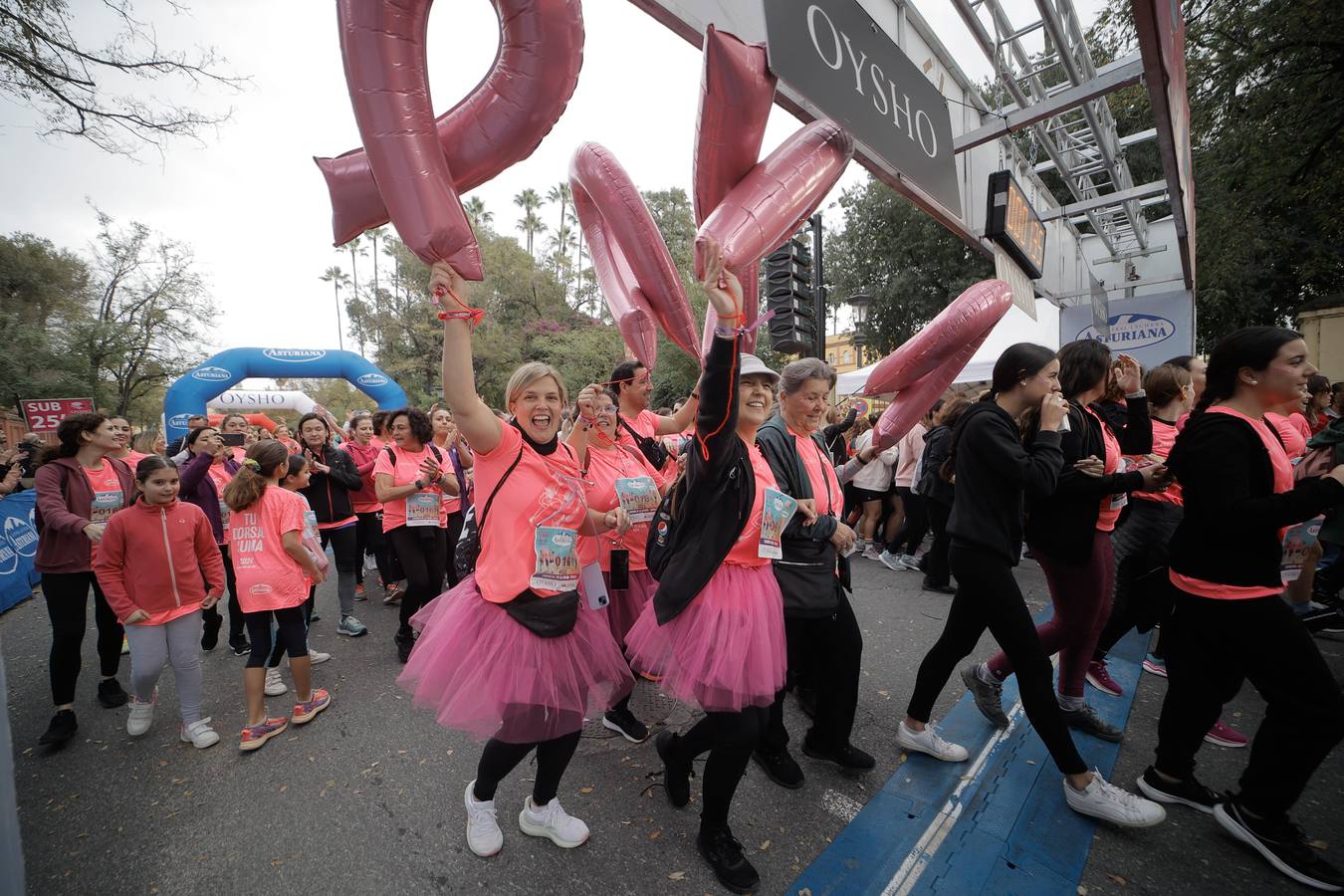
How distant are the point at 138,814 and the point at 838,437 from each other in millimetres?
6432

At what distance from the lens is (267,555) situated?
10.3ft

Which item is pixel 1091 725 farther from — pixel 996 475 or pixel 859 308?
pixel 859 308

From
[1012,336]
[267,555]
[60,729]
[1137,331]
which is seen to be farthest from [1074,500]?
[1012,336]

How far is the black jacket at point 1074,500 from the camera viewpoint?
2.54 meters

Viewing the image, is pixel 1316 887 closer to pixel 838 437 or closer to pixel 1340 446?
A: pixel 1340 446

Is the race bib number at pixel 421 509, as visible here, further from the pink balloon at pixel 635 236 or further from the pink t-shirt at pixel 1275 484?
the pink t-shirt at pixel 1275 484

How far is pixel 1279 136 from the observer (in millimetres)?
8906

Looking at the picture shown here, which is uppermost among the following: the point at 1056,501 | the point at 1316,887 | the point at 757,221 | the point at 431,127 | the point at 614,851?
the point at 431,127

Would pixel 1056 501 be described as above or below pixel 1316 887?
above

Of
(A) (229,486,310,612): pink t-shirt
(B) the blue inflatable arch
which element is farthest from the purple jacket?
(B) the blue inflatable arch

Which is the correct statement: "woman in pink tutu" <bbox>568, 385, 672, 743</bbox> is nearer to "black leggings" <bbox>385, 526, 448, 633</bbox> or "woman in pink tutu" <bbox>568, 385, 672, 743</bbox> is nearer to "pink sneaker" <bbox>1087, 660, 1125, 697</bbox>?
"black leggings" <bbox>385, 526, 448, 633</bbox>

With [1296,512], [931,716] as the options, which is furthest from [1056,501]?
[931,716]

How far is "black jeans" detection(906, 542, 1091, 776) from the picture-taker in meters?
2.28

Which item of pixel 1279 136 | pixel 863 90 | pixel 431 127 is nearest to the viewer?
pixel 431 127
